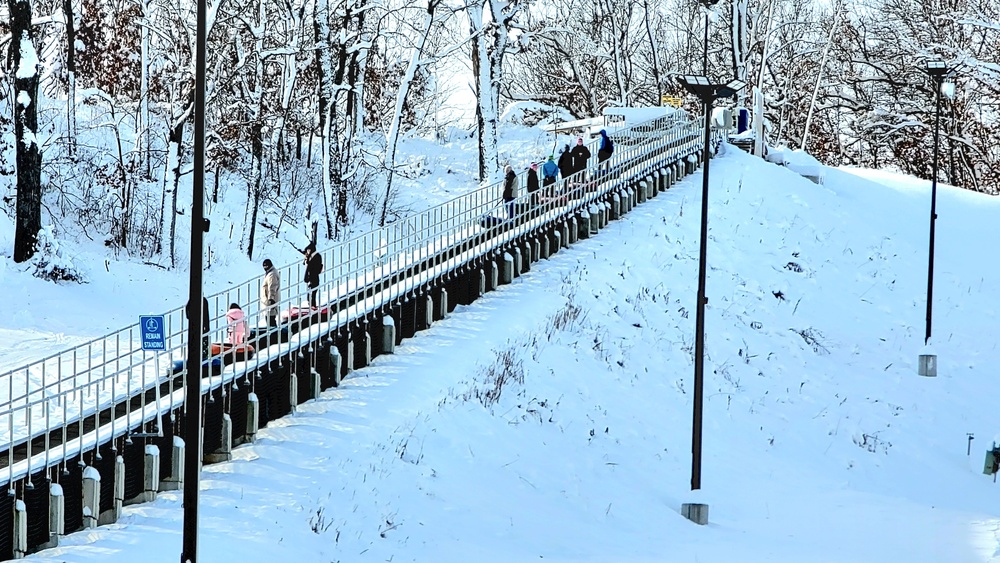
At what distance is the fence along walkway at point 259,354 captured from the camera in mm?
13656

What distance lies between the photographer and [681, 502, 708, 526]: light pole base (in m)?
17.9

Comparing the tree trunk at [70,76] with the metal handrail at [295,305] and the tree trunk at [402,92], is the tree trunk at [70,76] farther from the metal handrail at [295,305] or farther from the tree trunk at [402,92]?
the tree trunk at [402,92]

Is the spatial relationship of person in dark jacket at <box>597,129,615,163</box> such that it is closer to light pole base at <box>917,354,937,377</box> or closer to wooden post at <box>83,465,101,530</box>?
light pole base at <box>917,354,937,377</box>

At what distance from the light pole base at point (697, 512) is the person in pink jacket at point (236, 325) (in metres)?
5.95

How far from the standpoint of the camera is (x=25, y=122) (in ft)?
89.5

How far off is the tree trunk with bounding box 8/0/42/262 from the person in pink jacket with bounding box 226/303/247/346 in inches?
433

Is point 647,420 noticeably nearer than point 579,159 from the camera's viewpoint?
Yes

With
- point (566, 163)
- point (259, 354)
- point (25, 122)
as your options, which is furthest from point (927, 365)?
point (25, 122)

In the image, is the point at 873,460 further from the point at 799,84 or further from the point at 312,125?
the point at 799,84

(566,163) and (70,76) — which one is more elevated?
(70,76)

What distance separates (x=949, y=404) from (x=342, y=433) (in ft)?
44.4

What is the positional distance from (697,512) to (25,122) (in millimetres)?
15998

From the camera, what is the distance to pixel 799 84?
60531mm

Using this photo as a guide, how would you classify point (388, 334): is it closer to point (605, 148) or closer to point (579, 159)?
point (579, 159)
